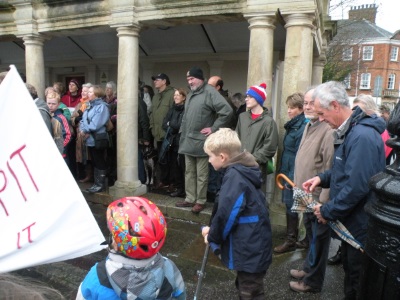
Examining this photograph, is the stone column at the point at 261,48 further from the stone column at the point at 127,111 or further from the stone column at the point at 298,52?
the stone column at the point at 127,111

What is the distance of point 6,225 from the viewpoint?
1313 mm

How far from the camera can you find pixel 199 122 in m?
4.91

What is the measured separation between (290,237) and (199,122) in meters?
1.94

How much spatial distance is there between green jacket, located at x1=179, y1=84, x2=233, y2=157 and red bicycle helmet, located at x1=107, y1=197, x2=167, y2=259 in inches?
129

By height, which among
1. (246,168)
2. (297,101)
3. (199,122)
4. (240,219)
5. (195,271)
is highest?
(297,101)

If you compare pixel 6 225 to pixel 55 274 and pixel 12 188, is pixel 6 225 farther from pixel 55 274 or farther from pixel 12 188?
pixel 55 274

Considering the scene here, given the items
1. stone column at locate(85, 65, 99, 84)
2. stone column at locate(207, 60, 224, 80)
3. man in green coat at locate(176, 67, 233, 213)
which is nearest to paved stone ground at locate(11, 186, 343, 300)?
man in green coat at locate(176, 67, 233, 213)

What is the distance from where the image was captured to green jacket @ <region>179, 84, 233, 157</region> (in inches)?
189

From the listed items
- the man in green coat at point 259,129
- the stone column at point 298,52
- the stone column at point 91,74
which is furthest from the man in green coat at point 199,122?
the stone column at point 91,74

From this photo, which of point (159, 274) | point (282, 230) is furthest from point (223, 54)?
point (159, 274)

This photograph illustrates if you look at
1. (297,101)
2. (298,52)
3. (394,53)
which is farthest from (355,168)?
(394,53)

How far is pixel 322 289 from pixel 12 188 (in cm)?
293

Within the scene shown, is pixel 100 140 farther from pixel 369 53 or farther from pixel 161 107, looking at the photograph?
pixel 369 53

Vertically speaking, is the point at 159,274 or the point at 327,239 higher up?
the point at 159,274
